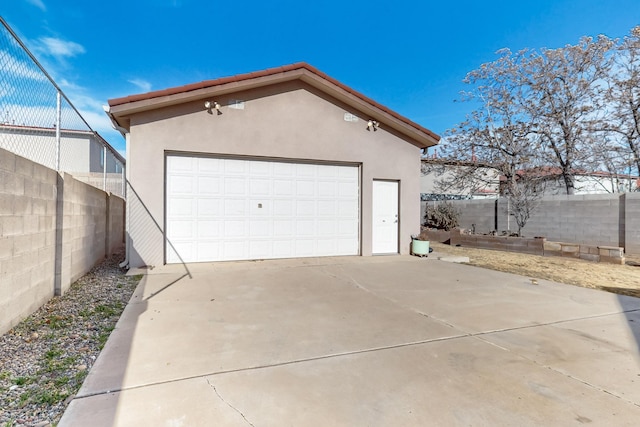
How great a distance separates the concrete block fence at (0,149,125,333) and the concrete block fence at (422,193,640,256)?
14257mm

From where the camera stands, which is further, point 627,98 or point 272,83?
point 627,98

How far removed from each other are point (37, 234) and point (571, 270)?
10.5 m

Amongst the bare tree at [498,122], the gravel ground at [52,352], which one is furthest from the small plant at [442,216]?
the gravel ground at [52,352]

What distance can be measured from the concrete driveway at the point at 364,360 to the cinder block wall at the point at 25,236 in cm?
104

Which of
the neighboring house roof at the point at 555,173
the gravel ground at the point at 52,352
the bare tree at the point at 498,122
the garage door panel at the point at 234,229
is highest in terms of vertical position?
the bare tree at the point at 498,122

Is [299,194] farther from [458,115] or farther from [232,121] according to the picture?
[458,115]

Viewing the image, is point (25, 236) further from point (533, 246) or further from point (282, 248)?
point (533, 246)

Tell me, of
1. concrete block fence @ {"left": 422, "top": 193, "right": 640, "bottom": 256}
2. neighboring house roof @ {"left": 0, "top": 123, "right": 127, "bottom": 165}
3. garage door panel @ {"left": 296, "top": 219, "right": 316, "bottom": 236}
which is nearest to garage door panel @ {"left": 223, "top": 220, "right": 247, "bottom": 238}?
garage door panel @ {"left": 296, "top": 219, "right": 316, "bottom": 236}

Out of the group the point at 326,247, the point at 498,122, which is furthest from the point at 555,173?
the point at 326,247

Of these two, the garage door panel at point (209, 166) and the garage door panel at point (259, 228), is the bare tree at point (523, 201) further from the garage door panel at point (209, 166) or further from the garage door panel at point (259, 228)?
the garage door panel at point (209, 166)

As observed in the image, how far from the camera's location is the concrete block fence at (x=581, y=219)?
1047 cm

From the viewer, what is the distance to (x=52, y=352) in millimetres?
3104

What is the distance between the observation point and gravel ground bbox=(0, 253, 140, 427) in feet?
7.41

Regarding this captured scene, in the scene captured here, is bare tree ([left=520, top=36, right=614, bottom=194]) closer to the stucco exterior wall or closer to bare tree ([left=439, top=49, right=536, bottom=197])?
bare tree ([left=439, top=49, right=536, bottom=197])
